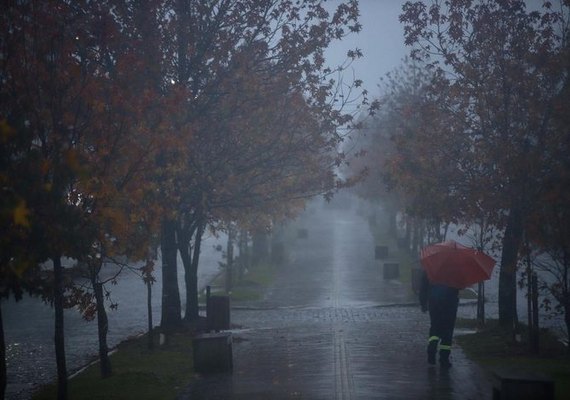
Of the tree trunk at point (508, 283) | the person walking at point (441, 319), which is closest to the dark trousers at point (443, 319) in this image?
the person walking at point (441, 319)

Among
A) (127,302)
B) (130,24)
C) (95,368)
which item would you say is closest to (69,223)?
(95,368)

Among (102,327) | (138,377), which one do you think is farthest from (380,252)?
(102,327)

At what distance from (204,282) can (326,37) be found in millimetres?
19416

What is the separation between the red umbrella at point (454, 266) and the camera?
13445 millimetres

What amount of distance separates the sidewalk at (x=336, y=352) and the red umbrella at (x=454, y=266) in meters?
1.26

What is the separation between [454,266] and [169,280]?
295 inches

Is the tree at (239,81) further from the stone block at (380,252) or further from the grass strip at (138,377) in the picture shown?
the stone block at (380,252)

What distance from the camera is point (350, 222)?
8150 cm

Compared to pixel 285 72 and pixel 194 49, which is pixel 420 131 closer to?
pixel 285 72

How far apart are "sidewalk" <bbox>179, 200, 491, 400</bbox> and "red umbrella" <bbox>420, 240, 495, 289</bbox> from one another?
1.26 meters

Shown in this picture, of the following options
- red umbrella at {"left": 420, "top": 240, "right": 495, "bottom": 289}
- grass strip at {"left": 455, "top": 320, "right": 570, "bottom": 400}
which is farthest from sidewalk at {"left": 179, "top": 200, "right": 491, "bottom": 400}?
red umbrella at {"left": 420, "top": 240, "right": 495, "bottom": 289}

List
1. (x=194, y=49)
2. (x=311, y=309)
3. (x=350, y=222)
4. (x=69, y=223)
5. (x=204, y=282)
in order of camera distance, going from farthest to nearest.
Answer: (x=350, y=222) < (x=204, y=282) < (x=311, y=309) < (x=194, y=49) < (x=69, y=223)

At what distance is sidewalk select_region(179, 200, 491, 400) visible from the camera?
11.5 meters

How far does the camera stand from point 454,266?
13.5m
